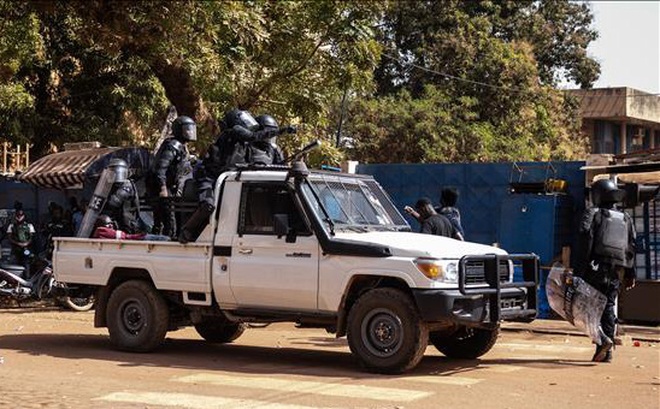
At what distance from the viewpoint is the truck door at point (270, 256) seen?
33.2ft

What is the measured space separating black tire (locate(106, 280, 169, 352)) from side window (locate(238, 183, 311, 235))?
143 cm

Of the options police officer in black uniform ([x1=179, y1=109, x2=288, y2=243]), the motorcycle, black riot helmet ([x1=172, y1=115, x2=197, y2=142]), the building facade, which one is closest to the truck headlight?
police officer in black uniform ([x1=179, y1=109, x2=288, y2=243])

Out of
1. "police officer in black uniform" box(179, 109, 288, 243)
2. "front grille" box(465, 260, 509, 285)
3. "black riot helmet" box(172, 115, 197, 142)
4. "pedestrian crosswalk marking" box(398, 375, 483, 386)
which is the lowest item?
"pedestrian crosswalk marking" box(398, 375, 483, 386)

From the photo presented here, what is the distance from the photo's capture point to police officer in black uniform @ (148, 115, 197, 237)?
12.0m

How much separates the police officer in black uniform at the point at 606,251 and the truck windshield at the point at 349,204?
6.46ft

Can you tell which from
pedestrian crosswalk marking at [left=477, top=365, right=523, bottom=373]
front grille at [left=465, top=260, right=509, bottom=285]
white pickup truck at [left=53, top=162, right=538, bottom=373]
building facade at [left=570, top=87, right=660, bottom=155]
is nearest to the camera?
white pickup truck at [left=53, top=162, right=538, bottom=373]

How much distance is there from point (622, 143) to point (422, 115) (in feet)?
40.1

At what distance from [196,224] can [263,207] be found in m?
0.81

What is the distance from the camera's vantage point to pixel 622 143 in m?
36.5

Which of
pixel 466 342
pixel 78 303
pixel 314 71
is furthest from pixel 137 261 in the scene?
pixel 314 71

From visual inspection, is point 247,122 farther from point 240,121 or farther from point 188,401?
point 188,401

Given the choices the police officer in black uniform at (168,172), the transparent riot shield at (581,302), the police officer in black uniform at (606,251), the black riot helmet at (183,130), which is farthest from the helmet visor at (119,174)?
the police officer in black uniform at (606,251)

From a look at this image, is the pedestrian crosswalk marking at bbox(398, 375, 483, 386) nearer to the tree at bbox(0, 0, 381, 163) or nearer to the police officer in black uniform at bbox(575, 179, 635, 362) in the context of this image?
the police officer in black uniform at bbox(575, 179, 635, 362)

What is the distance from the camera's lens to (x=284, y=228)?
10180 mm
